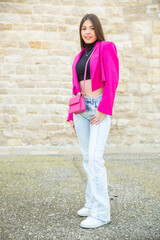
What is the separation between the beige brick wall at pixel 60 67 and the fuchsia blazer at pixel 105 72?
396cm

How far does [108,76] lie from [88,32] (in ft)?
1.55

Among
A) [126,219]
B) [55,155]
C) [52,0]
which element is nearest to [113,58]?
[126,219]

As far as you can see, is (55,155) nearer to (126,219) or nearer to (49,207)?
(49,207)

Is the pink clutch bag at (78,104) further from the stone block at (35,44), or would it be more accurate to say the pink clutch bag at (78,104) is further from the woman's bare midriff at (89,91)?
the stone block at (35,44)

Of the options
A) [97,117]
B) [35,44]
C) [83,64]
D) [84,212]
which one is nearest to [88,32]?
[83,64]

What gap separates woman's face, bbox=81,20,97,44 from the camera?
2455 mm

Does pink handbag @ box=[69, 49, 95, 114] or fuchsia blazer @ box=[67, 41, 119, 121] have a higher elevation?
fuchsia blazer @ box=[67, 41, 119, 121]

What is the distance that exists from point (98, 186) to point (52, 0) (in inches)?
202

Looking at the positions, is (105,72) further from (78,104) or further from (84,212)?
(84,212)

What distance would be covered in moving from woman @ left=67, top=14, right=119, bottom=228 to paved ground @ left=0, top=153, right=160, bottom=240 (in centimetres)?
20

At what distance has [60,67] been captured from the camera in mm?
6273

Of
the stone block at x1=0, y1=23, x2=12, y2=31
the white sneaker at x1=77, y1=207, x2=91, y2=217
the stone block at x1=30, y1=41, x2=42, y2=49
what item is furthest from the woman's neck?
the stone block at x1=0, y1=23, x2=12, y2=31

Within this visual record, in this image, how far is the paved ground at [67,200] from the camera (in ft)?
7.23

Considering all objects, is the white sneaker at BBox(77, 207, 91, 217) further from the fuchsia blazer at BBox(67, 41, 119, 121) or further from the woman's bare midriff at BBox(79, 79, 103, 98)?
the woman's bare midriff at BBox(79, 79, 103, 98)
